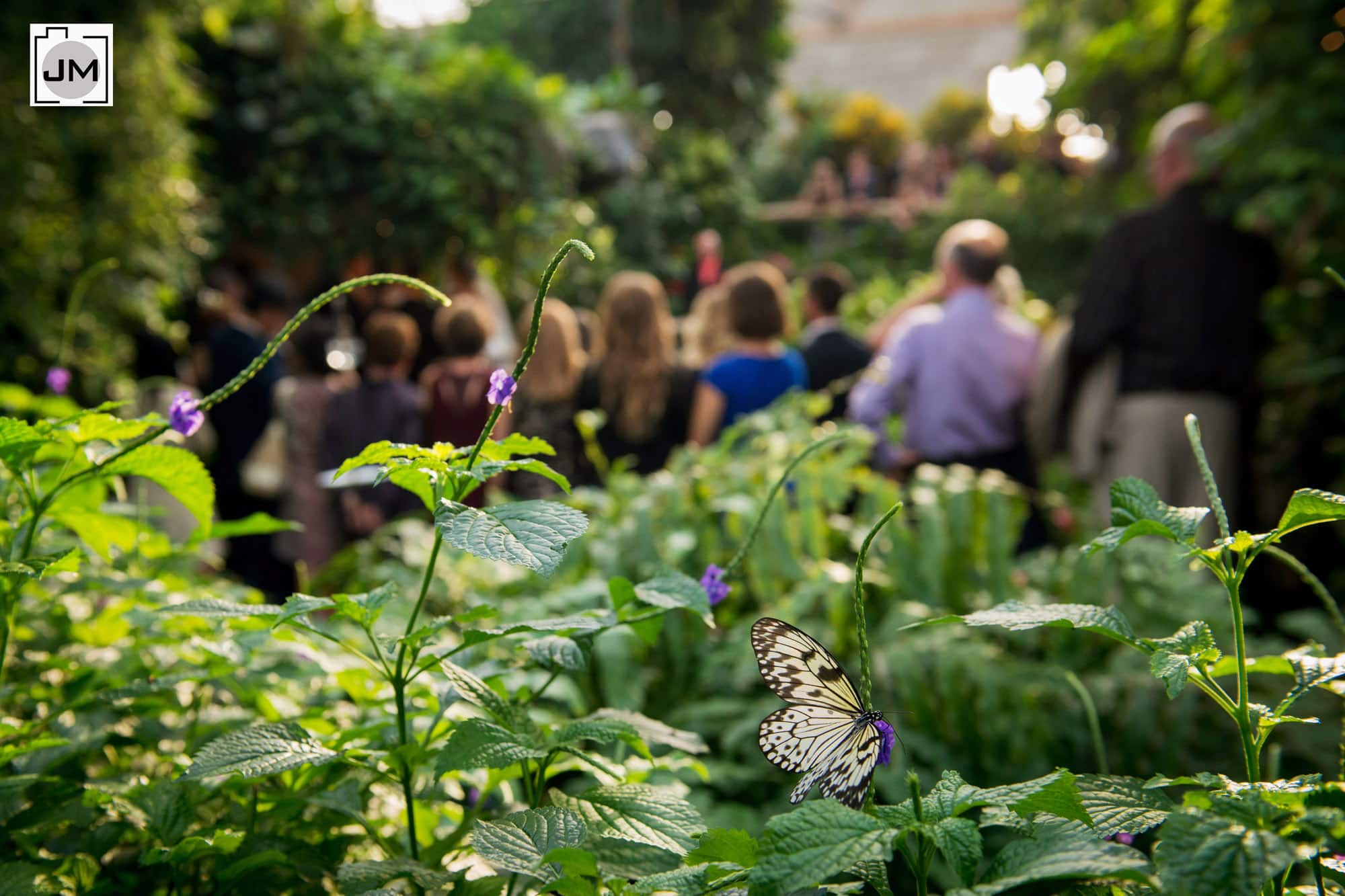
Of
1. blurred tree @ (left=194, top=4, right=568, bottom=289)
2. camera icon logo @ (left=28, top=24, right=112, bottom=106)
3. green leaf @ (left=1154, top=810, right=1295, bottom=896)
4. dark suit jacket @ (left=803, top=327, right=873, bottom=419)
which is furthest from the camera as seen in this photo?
blurred tree @ (left=194, top=4, right=568, bottom=289)

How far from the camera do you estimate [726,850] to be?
0.73 metres

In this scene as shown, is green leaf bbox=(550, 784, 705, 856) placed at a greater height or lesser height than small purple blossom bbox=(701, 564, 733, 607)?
lesser

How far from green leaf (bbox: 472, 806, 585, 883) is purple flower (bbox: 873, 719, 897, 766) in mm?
224

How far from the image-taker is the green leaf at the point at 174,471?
38.5 inches

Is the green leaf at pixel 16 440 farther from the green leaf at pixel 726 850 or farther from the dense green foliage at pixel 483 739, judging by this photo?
the green leaf at pixel 726 850

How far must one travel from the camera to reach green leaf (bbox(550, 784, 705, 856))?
795 millimetres

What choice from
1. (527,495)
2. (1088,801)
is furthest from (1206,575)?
(1088,801)

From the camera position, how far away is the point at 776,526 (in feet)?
7.74

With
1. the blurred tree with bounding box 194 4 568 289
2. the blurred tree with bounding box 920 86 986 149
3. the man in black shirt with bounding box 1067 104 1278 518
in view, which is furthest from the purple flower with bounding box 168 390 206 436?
the blurred tree with bounding box 920 86 986 149

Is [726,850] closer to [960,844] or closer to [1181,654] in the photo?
[960,844]

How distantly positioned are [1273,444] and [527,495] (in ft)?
9.92

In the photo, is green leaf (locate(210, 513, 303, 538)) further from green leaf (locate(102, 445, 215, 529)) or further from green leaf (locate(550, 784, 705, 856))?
green leaf (locate(550, 784, 705, 856))

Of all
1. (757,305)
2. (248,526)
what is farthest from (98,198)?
(248,526)

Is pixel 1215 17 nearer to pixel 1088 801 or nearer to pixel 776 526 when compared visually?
pixel 776 526
